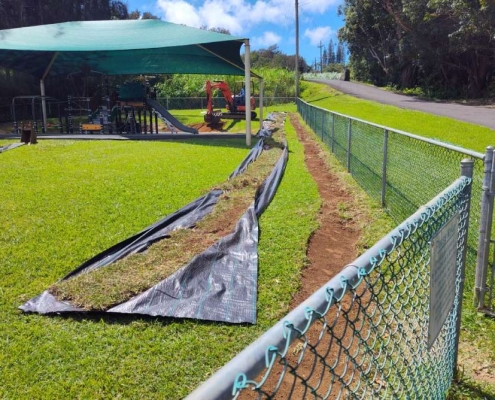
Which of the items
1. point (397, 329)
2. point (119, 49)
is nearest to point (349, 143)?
point (397, 329)

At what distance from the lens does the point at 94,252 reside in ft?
17.1

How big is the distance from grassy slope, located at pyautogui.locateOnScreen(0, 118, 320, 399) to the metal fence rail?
0.59 metres

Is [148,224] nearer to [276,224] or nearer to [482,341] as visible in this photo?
[276,224]

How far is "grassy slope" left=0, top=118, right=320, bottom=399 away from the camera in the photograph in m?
3.02

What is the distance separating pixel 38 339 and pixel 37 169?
8.09m

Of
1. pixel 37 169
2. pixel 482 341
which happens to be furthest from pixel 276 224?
pixel 37 169

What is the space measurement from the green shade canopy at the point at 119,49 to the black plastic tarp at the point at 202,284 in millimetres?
10697

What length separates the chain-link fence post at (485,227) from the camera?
3303 mm

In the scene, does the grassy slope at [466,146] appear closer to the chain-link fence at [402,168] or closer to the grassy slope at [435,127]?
the grassy slope at [435,127]

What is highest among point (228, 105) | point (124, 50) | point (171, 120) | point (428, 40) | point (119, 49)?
point (428, 40)

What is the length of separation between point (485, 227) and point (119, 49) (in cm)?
1460

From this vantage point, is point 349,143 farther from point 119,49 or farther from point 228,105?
point 228,105

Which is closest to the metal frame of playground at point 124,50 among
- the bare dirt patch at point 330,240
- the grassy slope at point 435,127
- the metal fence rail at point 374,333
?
the grassy slope at point 435,127

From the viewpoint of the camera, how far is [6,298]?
13.3 ft
